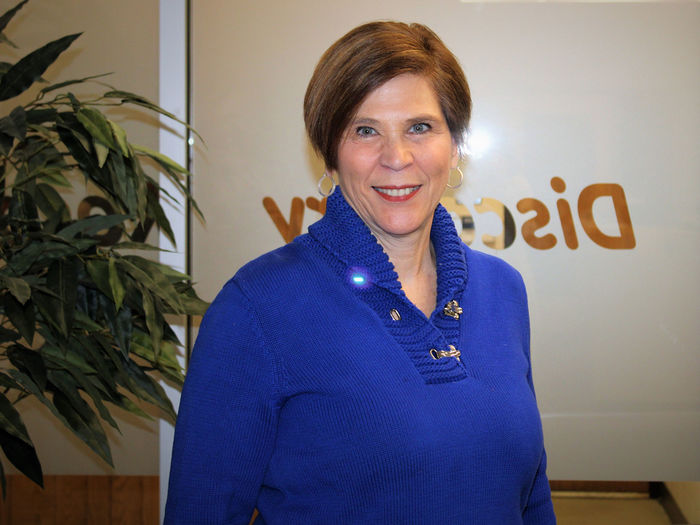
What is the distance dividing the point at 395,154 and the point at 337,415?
1.47ft

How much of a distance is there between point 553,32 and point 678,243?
32.5 inches

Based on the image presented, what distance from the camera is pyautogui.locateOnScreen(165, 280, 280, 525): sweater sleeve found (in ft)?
3.39

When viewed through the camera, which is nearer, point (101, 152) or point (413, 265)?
point (413, 265)

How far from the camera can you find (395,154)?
119 cm

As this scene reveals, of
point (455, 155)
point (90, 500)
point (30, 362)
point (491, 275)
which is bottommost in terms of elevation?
point (90, 500)

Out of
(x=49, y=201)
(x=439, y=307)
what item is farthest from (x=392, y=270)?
(x=49, y=201)

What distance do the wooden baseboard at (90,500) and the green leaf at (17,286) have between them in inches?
49.3

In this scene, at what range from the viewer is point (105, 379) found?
5.55 feet

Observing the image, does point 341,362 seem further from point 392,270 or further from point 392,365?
point 392,270

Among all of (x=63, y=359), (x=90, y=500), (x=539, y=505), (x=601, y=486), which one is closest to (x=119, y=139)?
(x=63, y=359)

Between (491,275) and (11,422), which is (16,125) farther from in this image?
(491,275)

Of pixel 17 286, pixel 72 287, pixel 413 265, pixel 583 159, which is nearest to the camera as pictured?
pixel 413 265

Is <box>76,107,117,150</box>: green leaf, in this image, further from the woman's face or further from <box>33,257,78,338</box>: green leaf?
the woman's face

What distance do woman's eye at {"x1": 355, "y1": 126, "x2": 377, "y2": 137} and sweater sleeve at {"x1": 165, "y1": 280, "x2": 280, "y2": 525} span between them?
15.9 inches
